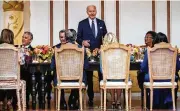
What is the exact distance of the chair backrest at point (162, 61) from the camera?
7316 mm

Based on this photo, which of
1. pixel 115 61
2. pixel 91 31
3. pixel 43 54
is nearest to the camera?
pixel 115 61

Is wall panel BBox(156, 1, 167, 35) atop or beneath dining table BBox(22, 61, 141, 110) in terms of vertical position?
atop

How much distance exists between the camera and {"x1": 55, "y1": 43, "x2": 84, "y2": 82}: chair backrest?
7273mm

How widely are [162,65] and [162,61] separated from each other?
66 mm

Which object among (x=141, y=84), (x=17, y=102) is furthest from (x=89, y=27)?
(x=17, y=102)

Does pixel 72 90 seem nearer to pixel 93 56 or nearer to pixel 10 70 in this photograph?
pixel 93 56

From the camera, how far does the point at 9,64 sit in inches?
283

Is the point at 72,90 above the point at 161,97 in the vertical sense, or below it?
above

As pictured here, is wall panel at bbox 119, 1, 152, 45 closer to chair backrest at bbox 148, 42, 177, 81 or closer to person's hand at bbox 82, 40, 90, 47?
person's hand at bbox 82, 40, 90, 47

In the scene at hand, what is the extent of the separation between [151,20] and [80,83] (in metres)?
4.38

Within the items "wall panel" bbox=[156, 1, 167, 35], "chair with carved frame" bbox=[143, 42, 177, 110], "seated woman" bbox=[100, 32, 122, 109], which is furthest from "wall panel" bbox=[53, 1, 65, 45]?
"chair with carved frame" bbox=[143, 42, 177, 110]

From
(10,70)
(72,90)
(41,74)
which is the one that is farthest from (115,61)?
(10,70)

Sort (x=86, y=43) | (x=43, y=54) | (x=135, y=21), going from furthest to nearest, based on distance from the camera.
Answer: (x=135, y=21) < (x=86, y=43) < (x=43, y=54)

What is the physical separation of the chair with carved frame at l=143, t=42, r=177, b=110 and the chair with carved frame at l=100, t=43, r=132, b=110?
359 millimetres
